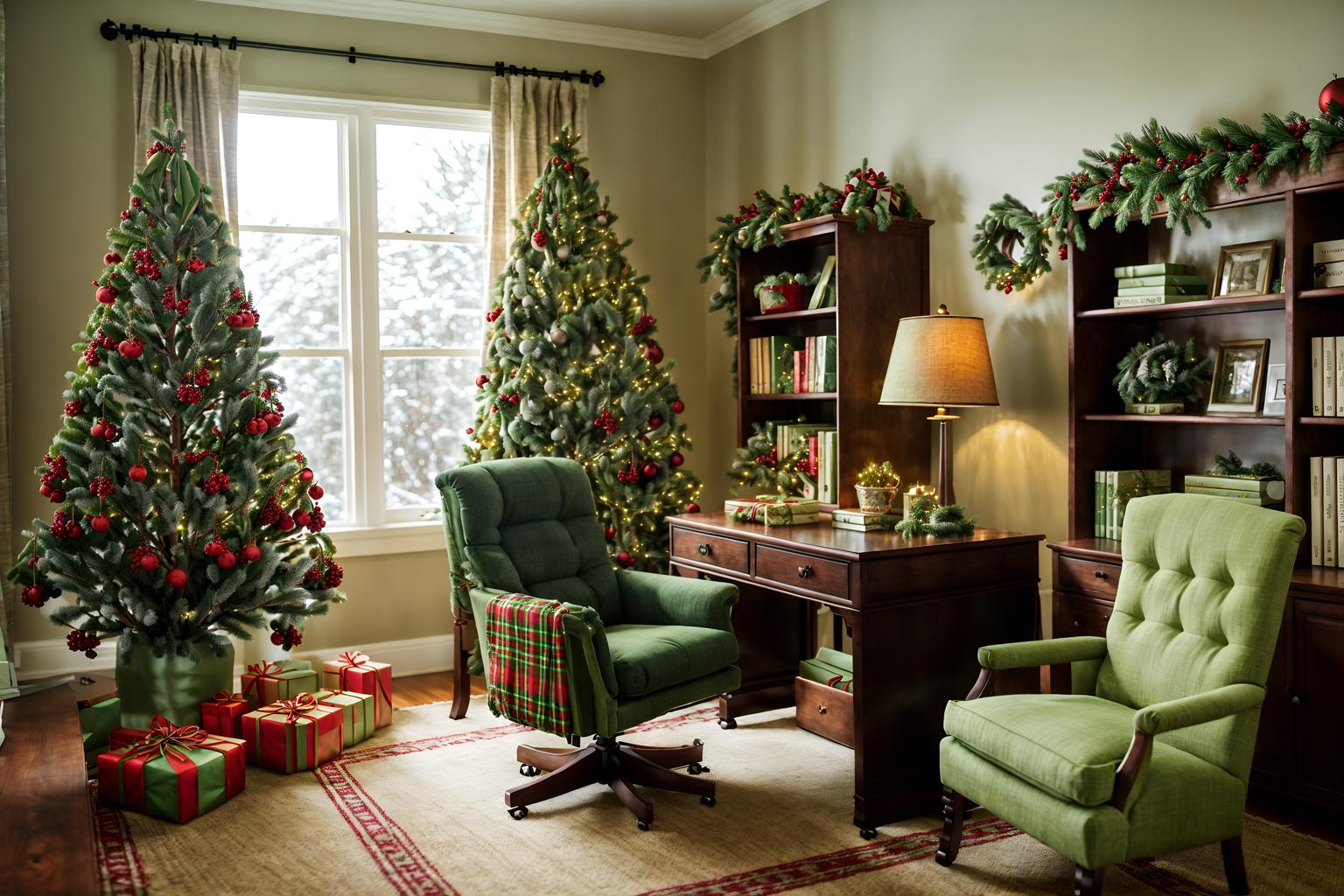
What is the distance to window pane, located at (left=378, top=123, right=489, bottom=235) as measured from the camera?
5219 millimetres

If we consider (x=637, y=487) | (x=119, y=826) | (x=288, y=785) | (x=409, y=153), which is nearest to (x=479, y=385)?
(x=637, y=487)

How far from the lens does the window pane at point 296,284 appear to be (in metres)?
4.95

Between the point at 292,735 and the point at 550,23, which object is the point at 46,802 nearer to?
the point at 292,735

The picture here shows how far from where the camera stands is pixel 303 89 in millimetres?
4969

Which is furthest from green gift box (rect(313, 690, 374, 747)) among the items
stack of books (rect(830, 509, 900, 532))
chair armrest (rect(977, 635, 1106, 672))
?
chair armrest (rect(977, 635, 1106, 672))

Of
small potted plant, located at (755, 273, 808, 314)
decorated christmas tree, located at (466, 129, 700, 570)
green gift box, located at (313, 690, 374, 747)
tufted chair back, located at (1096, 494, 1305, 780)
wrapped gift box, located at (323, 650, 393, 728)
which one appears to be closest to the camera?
tufted chair back, located at (1096, 494, 1305, 780)

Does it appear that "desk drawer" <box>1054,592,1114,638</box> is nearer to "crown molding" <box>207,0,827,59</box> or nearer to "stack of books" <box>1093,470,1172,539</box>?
"stack of books" <box>1093,470,1172,539</box>

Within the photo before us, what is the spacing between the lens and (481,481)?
3740mm

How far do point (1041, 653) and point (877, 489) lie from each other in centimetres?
85

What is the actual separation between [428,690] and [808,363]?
7.05 feet

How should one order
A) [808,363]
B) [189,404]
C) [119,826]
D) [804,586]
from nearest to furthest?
[119,826], [804,586], [189,404], [808,363]

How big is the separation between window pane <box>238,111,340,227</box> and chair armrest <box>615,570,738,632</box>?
91.9 inches

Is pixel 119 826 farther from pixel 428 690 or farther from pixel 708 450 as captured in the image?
pixel 708 450

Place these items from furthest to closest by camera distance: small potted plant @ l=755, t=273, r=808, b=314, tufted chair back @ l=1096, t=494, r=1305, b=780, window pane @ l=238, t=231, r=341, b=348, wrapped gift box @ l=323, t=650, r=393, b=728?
window pane @ l=238, t=231, r=341, b=348 < small potted plant @ l=755, t=273, r=808, b=314 < wrapped gift box @ l=323, t=650, r=393, b=728 < tufted chair back @ l=1096, t=494, r=1305, b=780
